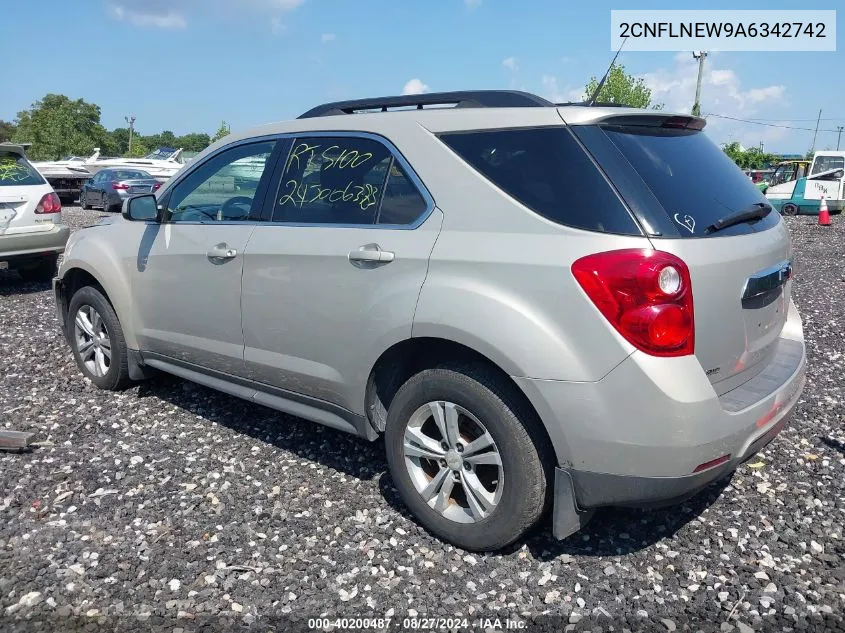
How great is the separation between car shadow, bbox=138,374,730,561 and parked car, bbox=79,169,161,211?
673 inches

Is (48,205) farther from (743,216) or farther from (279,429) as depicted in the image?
(743,216)

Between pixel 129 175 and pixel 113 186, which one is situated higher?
pixel 129 175

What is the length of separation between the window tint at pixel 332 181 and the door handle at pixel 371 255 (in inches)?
6.4

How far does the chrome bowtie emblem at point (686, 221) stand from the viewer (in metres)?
2.69

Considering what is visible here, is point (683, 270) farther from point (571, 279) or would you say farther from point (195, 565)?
point (195, 565)

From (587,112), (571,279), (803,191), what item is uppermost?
(587,112)

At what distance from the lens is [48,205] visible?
8.71 metres

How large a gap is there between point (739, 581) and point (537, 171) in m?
1.89

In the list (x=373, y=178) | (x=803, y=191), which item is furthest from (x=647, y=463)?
(x=803, y=191)

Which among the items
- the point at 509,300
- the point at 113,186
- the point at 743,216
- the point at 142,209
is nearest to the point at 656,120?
the point at 743,216

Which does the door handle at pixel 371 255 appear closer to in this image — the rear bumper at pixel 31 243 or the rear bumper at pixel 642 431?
the rear bumper at pixel 642 431

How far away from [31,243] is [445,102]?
278 inches

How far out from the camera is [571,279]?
262 centimetres

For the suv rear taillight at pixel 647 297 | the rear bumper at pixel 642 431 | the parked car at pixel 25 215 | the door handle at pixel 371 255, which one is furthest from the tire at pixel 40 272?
the suv rear taillight at pixel 647 297
